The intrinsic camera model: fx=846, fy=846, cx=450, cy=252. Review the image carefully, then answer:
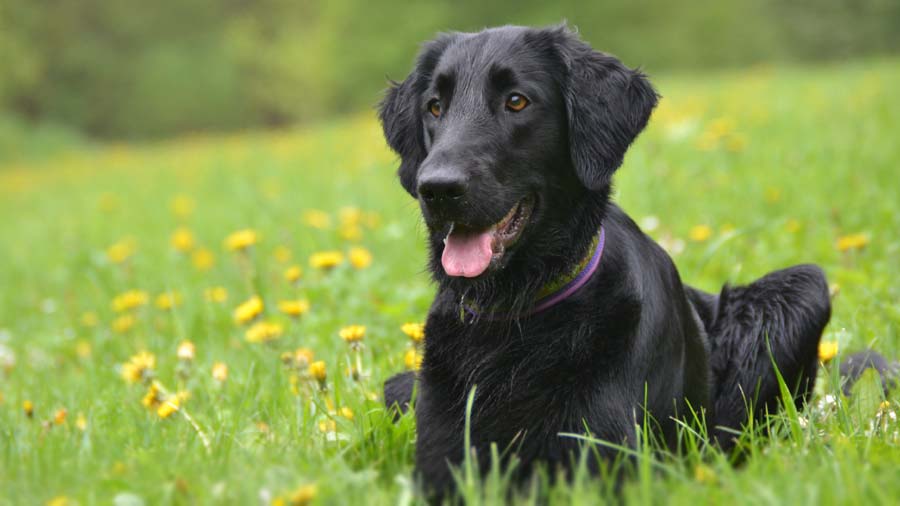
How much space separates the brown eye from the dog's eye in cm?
27

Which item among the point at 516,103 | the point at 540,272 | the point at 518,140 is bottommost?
the point at 540,272

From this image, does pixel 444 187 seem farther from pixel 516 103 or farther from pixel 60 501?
pixel 60 501

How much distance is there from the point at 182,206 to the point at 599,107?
756 cm

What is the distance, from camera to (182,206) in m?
9.38

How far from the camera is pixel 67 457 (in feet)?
7.02

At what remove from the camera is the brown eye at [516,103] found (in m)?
2.62

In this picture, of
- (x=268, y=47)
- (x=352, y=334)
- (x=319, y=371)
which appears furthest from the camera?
(x=268, y=47)

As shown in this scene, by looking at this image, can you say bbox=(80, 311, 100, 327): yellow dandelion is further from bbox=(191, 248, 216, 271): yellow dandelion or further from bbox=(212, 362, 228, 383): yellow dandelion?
bbox=(212, 362, 228, 383): yellow dandelion

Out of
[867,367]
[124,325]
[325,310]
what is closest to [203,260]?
[124,325]

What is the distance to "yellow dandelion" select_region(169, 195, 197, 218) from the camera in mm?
9062

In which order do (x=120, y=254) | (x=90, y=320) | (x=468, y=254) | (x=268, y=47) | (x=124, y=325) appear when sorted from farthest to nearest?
1. (x=268, y=47)
2. (x=120, y=254)
3. (x=90, y=320)
4. (x=124, y=325)
5. (x=468, y=254)

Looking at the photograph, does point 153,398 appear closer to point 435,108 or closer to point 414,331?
point 414,331

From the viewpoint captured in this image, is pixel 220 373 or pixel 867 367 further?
pixel 220 373

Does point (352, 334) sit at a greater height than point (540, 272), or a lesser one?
lesser
